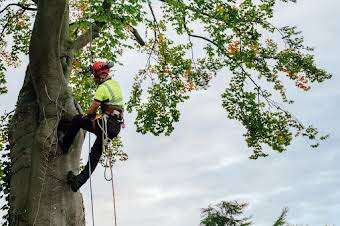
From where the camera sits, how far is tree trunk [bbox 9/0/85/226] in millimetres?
7633

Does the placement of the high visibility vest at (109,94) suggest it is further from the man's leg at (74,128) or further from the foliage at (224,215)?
the foliage at (224,215)

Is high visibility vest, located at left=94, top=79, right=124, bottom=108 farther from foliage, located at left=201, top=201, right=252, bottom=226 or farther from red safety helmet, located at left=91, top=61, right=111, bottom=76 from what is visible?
foliage, located at left=201, top=201, right=252, bottom=226

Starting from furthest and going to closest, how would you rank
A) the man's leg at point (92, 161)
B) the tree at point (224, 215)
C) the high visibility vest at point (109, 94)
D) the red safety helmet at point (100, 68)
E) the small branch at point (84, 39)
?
the tree at point (224, 215), the small branch at point (84, 39), the man's leg at point (92, 161), the red safety helmet at point (100, 68), the high visibility vest at point (109, 94)

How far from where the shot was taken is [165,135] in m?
14.6

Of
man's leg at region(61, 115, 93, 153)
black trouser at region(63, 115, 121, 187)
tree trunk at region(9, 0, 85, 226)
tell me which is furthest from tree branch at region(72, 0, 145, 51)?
black trouser at region(63, 115, 121, 187)

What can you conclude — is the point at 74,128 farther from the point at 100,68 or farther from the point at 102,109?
the point at 100,68

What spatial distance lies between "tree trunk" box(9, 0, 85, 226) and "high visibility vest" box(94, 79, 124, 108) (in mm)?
1309

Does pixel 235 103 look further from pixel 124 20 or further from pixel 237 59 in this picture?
pixel 124 20

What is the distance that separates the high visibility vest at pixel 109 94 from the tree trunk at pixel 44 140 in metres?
1.31

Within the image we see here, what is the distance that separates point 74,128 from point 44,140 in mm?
523

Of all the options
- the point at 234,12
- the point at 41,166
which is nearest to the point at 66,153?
the point at 41,166

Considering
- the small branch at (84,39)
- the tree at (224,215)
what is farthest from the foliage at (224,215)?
the small branch at (84,39)

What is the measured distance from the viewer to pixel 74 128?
7961mm

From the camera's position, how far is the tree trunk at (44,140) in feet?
25.0
